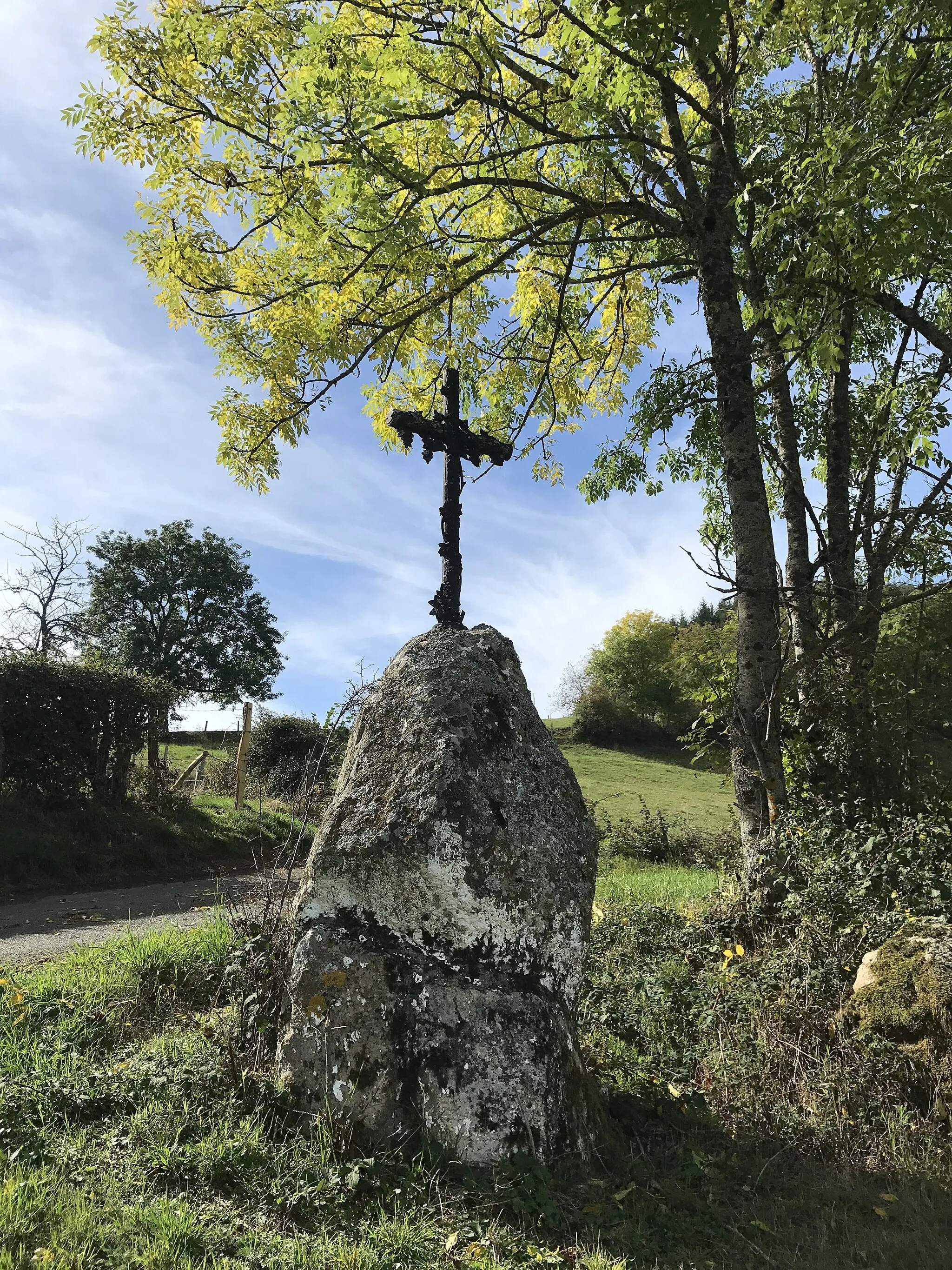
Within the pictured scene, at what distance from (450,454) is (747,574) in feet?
11.2

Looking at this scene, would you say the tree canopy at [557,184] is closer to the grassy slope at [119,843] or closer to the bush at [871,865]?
the bush at [871,865]

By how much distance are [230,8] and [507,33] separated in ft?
9.44

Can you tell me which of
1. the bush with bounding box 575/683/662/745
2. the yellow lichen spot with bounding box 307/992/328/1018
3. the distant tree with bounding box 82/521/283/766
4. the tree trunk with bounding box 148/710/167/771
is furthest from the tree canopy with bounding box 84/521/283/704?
the yellow lichen spot with bounding box 307/992/328/1018

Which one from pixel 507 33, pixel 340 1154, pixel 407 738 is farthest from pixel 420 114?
pixel 340 1154

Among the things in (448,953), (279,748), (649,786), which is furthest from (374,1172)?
(649,786)

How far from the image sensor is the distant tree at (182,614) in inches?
1550

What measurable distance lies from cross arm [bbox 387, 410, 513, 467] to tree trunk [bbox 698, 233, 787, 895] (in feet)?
8.26

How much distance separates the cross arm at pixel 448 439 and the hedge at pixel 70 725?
25.2ft

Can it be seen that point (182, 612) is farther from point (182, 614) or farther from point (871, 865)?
point (871, 865)

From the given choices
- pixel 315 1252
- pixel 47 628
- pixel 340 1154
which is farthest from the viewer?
pixel 47 628

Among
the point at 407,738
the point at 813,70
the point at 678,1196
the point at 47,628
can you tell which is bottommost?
the point at 678,1196

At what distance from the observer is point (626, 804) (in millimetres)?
22938

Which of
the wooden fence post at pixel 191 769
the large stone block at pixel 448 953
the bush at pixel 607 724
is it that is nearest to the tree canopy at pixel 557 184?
the large stone block at pixel 448 953

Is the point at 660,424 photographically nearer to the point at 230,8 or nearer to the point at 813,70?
the point at 813,70
